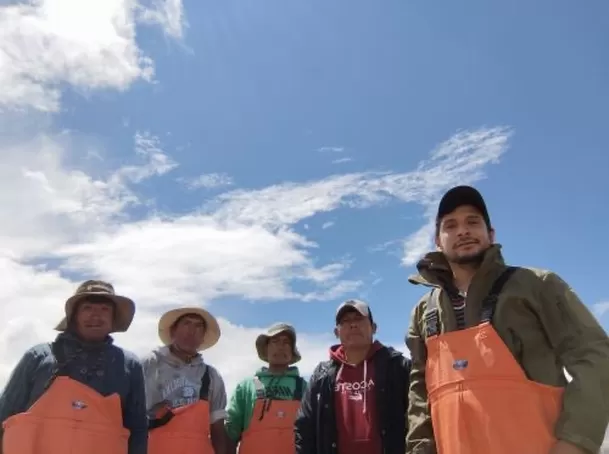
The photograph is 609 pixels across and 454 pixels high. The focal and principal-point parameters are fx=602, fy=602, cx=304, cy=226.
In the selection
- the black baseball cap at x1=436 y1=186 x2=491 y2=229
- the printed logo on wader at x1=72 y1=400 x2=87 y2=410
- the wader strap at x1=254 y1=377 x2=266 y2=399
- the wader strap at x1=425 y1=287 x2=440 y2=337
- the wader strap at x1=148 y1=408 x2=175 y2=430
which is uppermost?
the black baseball cap at x1=436 y1=186 x2=491 y2=229

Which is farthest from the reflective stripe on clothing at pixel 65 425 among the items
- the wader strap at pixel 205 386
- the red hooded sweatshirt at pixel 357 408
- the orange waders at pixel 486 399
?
the orange waders at pixel 486 399

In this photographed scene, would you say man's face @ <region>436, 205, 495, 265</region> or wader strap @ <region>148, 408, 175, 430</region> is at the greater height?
man's face @ <region>436, 205, 495, 265</region>

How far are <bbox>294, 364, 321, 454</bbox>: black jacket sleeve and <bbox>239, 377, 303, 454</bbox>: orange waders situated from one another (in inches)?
40.4

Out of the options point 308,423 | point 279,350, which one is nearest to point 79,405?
point 308,423

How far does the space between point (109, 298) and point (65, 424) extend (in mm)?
1332

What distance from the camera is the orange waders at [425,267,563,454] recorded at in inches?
127

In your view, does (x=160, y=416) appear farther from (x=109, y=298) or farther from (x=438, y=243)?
(x=438, y=243)

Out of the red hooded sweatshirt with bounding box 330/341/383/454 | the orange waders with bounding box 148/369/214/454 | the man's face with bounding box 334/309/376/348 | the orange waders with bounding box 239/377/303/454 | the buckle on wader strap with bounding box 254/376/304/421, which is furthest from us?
the buckle on wader strap with bounding box 254/376/304/421

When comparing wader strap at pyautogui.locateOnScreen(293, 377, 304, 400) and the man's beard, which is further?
wader strap at pyautogui.locateOnScreen(293, 377, 304, 400)

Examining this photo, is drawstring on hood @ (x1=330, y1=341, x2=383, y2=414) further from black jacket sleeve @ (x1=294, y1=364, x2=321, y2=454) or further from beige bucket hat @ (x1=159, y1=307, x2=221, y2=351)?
beige bucket hat @ (x1=159, y1=307, x2=221, y2=351)

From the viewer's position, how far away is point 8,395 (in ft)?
17.6

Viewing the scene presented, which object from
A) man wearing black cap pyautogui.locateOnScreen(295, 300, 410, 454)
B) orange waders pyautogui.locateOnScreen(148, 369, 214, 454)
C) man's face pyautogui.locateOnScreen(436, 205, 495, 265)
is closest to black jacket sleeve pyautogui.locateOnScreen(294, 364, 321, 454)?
man wearing black cap pyautogui.locateOnScreen(295, 300, 410, 454)

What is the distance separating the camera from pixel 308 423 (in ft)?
19.9

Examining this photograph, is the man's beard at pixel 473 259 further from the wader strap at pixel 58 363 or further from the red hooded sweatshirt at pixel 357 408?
the wader strap at pixel 58 363
